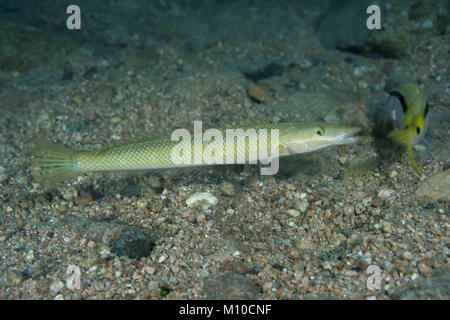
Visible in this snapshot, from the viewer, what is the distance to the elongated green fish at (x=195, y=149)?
12.2 feet

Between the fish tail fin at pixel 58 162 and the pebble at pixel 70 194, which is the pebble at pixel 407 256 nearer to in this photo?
the fish tail fin at pixel 58 162

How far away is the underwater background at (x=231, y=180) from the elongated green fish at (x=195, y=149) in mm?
368

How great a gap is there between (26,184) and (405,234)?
5.13 meters

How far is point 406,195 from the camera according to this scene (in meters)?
3.83

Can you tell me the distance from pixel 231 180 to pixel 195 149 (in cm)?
101

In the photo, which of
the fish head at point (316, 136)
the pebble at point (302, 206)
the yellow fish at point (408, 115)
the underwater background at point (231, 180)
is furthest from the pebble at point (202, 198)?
the yellow fish at point (408, 115)

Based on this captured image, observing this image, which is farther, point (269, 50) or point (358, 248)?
point (269, 50)

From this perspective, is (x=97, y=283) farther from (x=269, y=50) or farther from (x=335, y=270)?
(x=269, y=50)

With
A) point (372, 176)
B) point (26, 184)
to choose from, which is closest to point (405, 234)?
point (372, 176)

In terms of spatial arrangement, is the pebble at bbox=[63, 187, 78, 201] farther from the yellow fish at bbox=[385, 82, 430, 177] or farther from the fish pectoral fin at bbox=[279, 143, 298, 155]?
the yellow fish at bbox=[385, 82, 430, 177]

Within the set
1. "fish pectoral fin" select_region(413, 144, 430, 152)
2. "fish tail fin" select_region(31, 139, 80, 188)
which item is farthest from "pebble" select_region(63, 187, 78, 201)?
"fish pectoral fin" select_region(413, 144, 430, 152)

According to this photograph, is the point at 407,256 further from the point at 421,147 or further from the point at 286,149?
the point at 421,147

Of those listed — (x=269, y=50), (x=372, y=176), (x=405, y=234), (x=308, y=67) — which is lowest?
(x=405, y=234)
